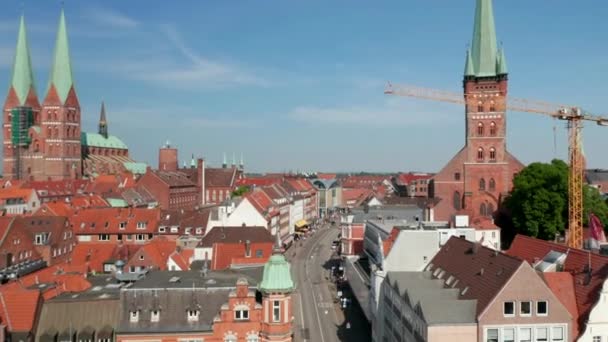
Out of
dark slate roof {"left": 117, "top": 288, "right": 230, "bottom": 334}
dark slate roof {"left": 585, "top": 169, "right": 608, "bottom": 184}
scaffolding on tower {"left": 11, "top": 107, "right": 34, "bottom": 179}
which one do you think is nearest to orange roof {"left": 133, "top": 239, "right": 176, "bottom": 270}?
dark slate roof {"left": 117, "top": 288, "right": 230, "bottom": 334}

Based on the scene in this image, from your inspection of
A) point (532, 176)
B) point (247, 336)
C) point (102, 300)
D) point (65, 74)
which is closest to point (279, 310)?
point (247, 336)

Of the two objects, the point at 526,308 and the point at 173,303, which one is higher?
the point at 526,308

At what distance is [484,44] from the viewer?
11900 centimetres

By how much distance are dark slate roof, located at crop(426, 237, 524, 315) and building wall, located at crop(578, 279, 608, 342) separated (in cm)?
515

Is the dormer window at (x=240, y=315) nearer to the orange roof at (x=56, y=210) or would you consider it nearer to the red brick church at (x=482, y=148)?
the orange roof at (x=56, y=210)

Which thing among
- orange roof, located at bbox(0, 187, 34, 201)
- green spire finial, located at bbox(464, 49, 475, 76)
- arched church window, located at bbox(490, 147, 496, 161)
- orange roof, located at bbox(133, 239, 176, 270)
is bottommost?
orange roof, located at bbox(133, 239, 176, 270)

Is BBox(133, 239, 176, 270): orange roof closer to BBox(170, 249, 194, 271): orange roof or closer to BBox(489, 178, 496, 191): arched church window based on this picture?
BBox(170, 249, 194, 271): orange roof

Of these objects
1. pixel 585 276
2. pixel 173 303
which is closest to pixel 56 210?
pixel 173 303

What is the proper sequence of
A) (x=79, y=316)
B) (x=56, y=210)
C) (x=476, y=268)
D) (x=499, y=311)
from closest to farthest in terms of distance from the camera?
1. (x=499, y=311)
2. (x=79, y=316)
3. (x=476, y=268)
4. (x=56, y=210)

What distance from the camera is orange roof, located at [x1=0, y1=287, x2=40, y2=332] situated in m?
43.7

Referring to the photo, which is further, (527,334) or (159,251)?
(159,251)

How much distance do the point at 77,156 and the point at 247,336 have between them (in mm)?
166211

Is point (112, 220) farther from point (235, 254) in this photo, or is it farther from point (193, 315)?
point (193, 315)

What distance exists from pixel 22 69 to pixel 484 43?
13957 centimetres
